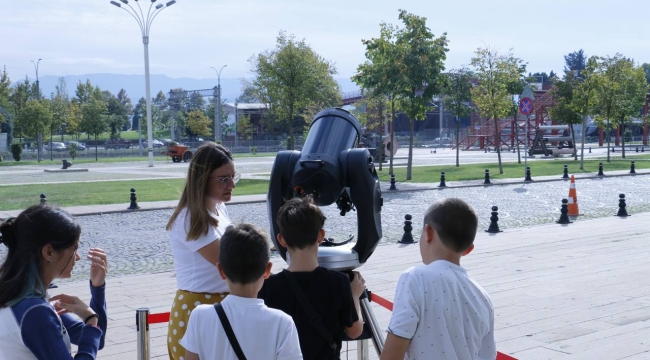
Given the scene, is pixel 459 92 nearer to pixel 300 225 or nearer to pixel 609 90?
pixel 609 90

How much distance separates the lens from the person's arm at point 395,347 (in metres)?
2.96

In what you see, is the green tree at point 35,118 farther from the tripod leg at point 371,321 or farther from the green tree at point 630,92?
the tripod leg at point 371,321

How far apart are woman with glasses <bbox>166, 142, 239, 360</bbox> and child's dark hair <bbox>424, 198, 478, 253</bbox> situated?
46.0 inches

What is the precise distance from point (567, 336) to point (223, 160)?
4.17m

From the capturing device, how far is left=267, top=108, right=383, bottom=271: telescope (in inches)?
145

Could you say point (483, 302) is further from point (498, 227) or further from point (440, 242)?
point (498, 227)

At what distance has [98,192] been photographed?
76.4 feet

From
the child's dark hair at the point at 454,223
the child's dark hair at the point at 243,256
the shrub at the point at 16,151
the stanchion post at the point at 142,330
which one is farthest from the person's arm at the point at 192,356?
the shrub at the point at 16,151

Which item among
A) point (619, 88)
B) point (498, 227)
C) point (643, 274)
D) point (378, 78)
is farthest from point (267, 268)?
point (619, 88)

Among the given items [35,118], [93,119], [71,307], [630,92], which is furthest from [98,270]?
[93,119]

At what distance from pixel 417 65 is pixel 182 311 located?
25.0 meters

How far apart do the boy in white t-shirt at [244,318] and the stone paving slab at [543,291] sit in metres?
3.39

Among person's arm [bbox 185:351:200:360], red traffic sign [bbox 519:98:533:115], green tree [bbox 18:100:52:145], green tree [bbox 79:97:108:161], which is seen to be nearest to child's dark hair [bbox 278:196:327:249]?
person's arm [bbox 185:351:200:360]

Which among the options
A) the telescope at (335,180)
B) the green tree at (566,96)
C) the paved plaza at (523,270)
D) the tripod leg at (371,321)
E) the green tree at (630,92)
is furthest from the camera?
the green tree at (566,96)
